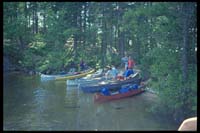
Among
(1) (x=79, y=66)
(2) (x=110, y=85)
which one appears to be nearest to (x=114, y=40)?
(1) (x=79, y=66)

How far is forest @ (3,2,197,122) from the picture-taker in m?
10.0

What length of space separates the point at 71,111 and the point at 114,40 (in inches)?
488

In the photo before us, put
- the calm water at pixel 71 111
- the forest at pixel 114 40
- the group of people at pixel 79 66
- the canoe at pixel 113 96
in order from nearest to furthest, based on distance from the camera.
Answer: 1. the forest at pixel 114 40
2. the calm water at pixel 71 111
3. the canoe at pixel 113 96
4. the group of people at pixel 79 66

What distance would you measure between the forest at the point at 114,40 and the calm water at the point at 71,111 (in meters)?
0.91

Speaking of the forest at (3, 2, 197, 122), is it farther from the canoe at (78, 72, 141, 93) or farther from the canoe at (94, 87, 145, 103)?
the canoe at (94, 87, 145, 103)

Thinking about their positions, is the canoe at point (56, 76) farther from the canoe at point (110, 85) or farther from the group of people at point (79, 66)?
the canoe at point (110, 85)

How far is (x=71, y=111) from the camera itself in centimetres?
1227

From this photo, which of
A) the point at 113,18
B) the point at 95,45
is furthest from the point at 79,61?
the point at 113,18

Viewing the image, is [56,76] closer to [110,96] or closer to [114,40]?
[114,40]

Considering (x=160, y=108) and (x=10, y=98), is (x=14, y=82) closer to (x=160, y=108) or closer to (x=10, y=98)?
(x=10, y=98)

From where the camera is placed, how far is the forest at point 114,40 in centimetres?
1003

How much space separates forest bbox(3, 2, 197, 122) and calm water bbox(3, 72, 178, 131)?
91 centimetres

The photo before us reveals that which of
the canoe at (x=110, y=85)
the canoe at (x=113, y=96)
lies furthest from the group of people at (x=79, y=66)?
the canoe at (x=113, y=96)

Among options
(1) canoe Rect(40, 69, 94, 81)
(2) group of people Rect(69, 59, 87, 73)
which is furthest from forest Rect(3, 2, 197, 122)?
(1) canoe Rect(40, 69, 94, 81)
